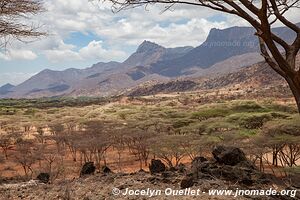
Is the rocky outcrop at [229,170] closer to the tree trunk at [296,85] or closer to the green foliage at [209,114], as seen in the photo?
the tree trunk at [296,85]

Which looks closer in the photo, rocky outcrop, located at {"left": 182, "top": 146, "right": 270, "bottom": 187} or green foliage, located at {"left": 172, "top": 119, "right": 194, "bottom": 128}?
rocky outcrop, located at {"left": 182, "top": 146, "right": 270, "bottom": 187}

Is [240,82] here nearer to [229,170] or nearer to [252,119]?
[252,119]

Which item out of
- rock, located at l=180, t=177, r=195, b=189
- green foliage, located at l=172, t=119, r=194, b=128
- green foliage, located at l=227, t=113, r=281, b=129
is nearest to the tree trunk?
rock, located at l=180, t=177, r=195, b=189

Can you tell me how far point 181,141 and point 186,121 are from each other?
14775 millimetres

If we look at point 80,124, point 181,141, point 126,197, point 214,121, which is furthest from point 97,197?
point 80,124

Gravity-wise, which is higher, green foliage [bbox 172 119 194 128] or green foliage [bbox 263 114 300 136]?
green foliage [bbox 263 114 300 136]

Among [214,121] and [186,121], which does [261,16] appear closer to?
[214,121]

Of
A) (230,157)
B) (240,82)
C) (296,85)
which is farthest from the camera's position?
(240,82)

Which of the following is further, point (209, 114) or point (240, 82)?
point (240, 82)

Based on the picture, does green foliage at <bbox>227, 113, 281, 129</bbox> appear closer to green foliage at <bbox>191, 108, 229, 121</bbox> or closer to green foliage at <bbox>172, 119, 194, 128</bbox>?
green foliage at <bbox>172, 119, 194, 128</bbox>
